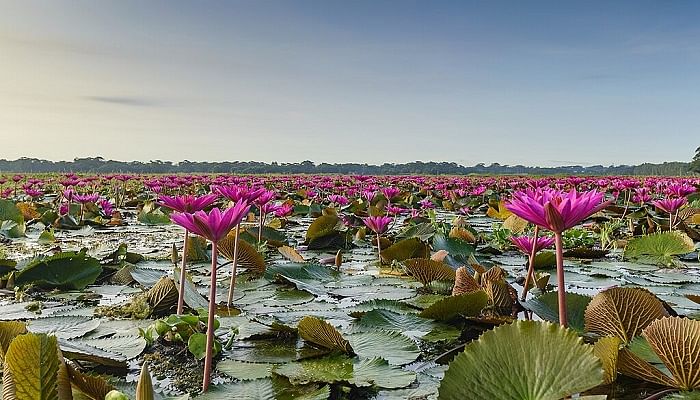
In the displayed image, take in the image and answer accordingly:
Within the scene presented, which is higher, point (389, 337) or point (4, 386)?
point (4, 386)

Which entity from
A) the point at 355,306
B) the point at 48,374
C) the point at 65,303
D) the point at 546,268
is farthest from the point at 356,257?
the point at 48,374

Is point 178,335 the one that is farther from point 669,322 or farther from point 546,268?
point 546,268

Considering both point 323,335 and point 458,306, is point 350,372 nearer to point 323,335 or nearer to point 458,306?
point 323,335

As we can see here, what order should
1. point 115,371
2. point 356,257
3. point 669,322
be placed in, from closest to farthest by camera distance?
point 669,322, point 115,371, point 356,257

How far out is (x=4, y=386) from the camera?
90 centimetres

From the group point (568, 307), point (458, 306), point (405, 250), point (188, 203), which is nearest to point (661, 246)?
point (405, 250)

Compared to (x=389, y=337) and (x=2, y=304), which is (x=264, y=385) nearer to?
(x=389, y=337)

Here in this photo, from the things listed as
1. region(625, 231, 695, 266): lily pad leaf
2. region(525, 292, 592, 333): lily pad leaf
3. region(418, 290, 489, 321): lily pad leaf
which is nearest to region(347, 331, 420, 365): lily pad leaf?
region(418, 290, 489, 321): lily pad leaf

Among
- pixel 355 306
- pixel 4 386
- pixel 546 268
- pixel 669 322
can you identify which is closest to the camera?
pixel 4 386

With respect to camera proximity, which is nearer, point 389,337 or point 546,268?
point 389,337

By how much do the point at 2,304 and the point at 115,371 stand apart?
45.9 inches

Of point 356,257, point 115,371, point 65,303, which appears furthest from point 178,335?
point 356,257

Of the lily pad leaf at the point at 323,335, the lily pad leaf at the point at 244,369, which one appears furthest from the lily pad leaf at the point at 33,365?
the lily pad leaf at the point at 323,335

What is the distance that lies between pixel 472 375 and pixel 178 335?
3.38ft
